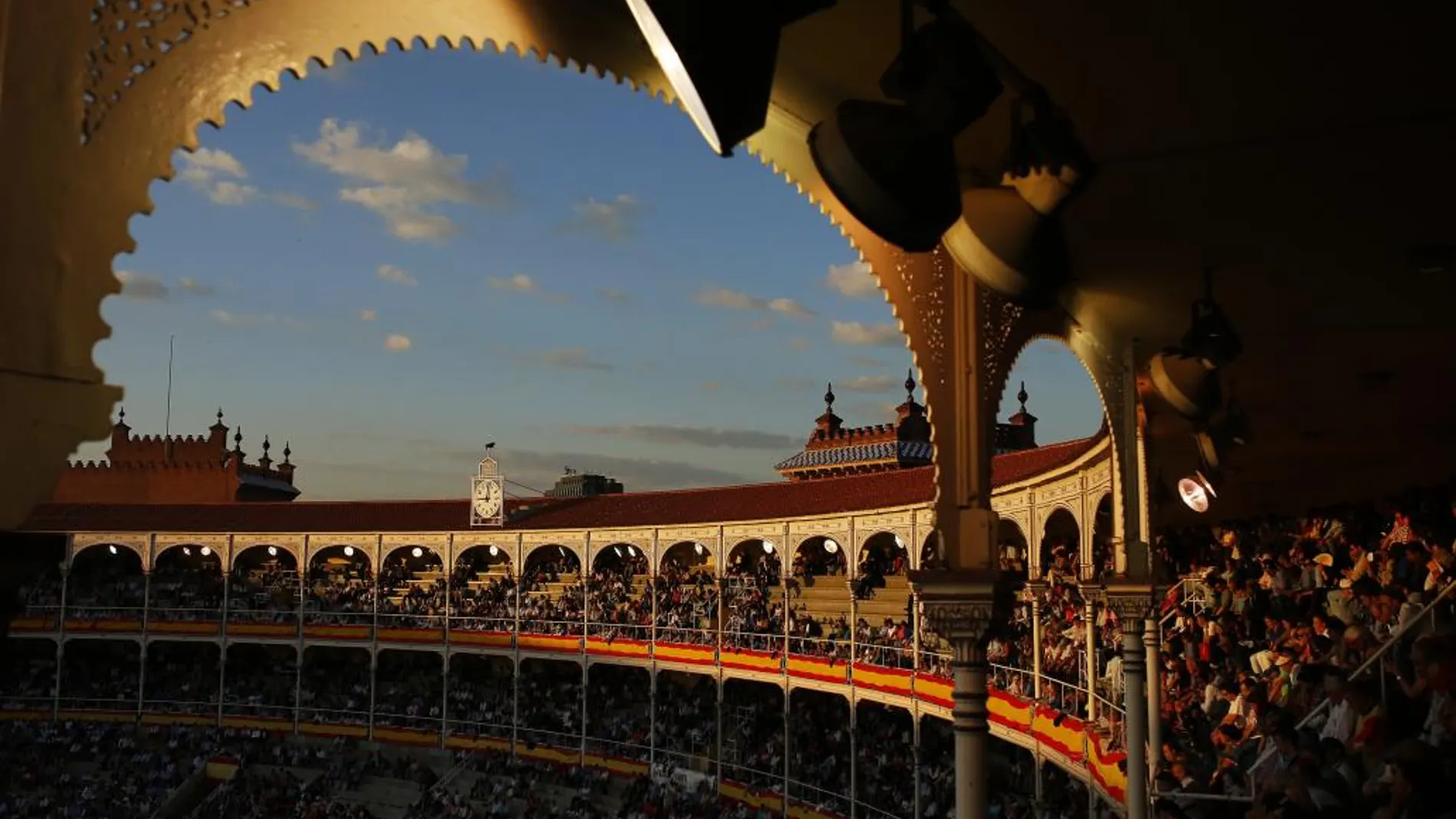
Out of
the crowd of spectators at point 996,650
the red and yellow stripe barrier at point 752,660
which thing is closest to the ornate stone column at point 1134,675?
the crowd of spectators at point 996,650

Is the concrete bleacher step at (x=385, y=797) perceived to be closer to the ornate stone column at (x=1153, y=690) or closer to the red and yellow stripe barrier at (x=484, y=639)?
the red and yellow stripe barrier at (x=484, y=639)

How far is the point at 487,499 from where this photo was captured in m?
41.6

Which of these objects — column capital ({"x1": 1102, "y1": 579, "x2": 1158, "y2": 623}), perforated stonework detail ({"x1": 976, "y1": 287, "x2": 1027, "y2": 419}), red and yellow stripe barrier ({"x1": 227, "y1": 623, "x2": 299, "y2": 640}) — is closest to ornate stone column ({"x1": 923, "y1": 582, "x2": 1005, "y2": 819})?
perforated stonework detail ({"x1": 976, "y1": 287, "x2": 1027, "y2": 419})

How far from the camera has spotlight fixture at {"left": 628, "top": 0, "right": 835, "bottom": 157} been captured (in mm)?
1879

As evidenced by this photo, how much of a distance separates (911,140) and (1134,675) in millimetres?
9736

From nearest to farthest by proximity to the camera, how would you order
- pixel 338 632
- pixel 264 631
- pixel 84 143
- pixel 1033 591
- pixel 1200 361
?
1. pixel 84 143
2. pixel 1200 361
3. pixel 1033 591
4. pixel 338 632
5. pixel 264 631

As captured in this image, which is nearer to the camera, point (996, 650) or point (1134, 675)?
point (1134, 675)

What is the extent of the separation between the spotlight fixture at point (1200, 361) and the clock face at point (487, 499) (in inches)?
1355

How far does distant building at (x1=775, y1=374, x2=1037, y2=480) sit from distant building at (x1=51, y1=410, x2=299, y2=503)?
23634 mm

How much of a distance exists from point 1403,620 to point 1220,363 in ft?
12.1

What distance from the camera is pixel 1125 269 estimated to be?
7629mm

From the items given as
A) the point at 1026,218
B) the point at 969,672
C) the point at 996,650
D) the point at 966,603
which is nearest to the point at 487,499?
the point at 996,650

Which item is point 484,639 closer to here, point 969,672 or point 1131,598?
point 1131,598

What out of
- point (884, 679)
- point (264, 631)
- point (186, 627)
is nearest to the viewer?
point (884, 679)
